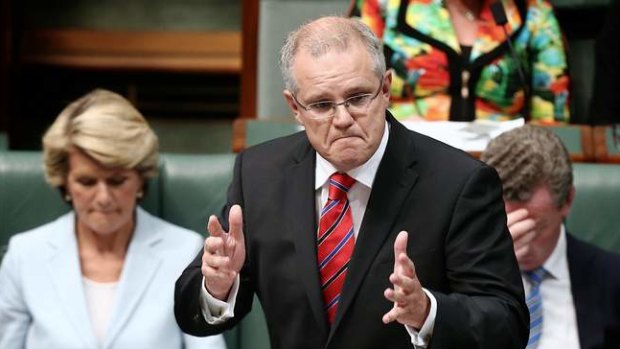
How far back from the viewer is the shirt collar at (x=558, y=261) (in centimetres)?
232

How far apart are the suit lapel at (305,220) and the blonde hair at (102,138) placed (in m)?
0.73

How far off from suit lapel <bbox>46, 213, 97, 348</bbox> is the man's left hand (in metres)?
1.02

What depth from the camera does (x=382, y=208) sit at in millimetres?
1694

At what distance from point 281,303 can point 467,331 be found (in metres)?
0.30

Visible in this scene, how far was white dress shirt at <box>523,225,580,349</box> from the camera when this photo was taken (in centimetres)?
227

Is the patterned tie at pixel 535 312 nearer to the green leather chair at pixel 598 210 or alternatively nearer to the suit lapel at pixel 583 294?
the suit lapel at pixel 583 294

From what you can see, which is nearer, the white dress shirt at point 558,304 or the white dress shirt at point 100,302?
the white dress shirt at point 558,304

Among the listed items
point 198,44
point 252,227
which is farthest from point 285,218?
point 198,44

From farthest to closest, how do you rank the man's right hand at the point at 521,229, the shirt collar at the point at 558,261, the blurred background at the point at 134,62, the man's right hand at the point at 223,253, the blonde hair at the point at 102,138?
1. the blurred background at the point at 134,62
2. the blonde hair at the point at 102,138
3. the shirt collar at the point at 558,261
4. the man's right hand at the point at 521,229
5. the man's right hand at the point at 223,253

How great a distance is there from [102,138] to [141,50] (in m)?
1.90

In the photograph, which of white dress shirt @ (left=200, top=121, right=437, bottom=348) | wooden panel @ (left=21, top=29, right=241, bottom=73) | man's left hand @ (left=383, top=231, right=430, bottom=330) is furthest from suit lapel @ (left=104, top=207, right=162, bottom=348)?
wooden panel @ (left=21, top=29, right=241, bottom=73)

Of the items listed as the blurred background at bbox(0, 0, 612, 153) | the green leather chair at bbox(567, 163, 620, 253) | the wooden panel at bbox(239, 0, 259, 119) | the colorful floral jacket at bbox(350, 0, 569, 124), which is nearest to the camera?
the green leather chair at bbox(567, 163, 620, 253)

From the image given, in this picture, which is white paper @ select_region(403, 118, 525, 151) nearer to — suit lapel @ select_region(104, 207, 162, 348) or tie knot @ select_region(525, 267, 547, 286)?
tie knot @ select_region(525, 267, 547, 286)

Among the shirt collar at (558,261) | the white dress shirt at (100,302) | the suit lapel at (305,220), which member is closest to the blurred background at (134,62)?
the white dress shirt at (100,302)
